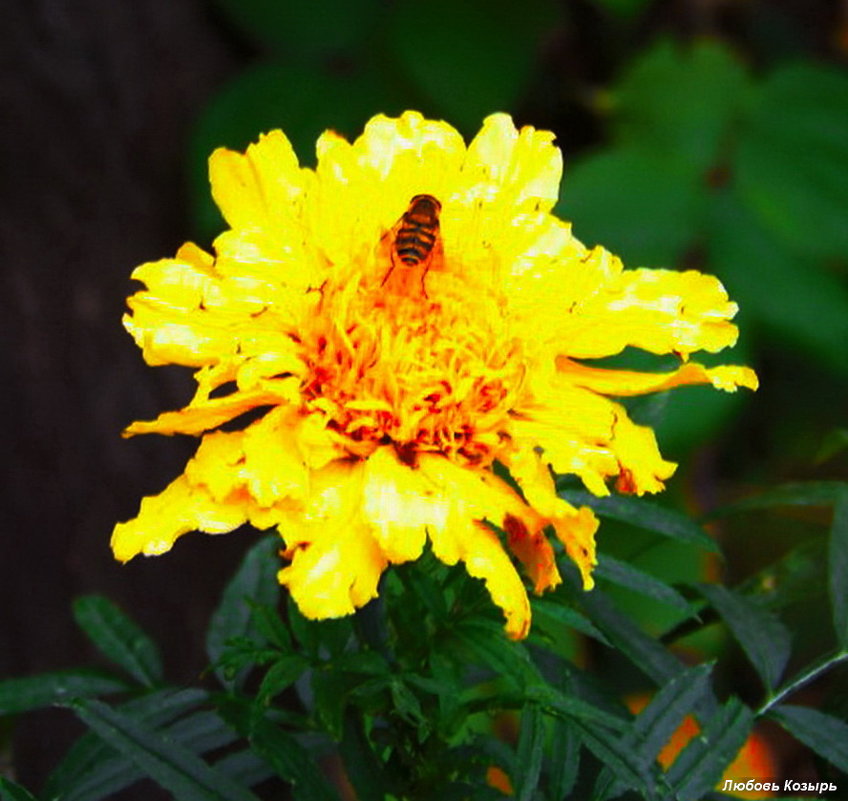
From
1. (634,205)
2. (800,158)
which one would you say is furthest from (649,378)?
(800,158)

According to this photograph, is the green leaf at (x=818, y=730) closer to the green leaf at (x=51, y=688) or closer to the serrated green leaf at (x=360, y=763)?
the serrated green leaf at (x=360, y=763)

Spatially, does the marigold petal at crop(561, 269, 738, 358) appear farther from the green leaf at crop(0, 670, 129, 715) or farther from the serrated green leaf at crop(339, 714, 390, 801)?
the green leaf at crop(0, 670, 129, 715)

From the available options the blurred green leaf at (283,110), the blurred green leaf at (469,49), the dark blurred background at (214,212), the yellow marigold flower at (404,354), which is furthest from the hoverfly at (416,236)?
the blurred green leaf at (469,49)

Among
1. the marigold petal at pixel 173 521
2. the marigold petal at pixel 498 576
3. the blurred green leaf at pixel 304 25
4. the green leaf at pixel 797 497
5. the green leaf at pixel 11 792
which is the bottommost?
the green leaf at pixel 797 497

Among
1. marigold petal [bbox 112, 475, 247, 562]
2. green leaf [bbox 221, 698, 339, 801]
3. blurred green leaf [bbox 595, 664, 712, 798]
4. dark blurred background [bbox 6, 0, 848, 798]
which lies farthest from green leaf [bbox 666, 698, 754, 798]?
dark blurred background [bbox 6, 0, 848, 798]

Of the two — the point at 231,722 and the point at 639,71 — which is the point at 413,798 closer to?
the point at 231,722
